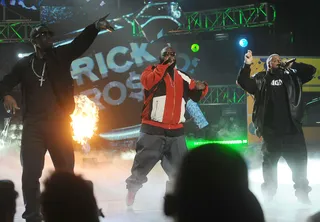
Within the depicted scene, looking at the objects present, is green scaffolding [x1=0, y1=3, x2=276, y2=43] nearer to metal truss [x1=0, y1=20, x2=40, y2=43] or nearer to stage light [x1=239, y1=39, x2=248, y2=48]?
metal truss [x1=0, y1=20, x2=40, y2=43]

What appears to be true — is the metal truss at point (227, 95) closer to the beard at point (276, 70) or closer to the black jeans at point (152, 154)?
the beard at point (276, 70)

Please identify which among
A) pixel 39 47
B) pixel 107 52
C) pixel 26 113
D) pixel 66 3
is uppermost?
pixel 66 3

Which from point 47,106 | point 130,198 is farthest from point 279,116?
point 47,106

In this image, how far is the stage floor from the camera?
419 centimetres

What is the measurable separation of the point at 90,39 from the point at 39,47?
1.62 ft

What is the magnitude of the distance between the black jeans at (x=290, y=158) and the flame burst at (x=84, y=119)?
286 inches

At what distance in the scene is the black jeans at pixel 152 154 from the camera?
464 centimetres

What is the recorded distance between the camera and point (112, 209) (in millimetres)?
4488

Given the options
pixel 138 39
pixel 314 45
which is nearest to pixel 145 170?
pixel 138 39

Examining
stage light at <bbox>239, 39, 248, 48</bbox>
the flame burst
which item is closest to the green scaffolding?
stage light at <bbox>239, 39, 248, 48</bbox>

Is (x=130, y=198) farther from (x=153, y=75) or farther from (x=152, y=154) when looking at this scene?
(x=153, y=75)

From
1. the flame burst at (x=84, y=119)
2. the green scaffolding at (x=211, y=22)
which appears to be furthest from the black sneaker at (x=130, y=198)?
the green scaffolding at (x=211, y=22)

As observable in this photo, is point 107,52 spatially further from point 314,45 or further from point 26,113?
point 26,113

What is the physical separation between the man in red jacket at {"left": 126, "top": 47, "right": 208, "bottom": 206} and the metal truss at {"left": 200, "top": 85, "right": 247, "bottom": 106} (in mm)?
8935
